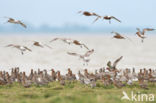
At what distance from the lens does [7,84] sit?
51.1 ft

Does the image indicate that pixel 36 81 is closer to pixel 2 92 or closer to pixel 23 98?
pixel 2 92

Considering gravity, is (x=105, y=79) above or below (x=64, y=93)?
above

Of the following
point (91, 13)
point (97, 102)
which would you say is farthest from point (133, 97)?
point (91, 13)

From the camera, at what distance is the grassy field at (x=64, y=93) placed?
A: 442 inches

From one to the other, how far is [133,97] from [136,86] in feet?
7.89

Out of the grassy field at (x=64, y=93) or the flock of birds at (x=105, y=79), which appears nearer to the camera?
the grassy field at (x=64, y=93)

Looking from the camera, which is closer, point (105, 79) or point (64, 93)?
point (64, 93)

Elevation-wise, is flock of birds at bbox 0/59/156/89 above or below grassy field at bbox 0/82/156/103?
above

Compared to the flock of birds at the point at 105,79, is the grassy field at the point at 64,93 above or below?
below

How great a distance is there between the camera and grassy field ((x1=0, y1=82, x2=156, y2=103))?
442 inches

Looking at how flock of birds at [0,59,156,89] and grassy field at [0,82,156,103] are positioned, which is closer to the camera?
grassy field at [0,82,156,103]

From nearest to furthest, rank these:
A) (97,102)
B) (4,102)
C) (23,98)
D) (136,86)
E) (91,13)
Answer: (97,102) < (4,102) < (23,98) < (91,13) < (136,86)

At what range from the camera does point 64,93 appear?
13086 mm

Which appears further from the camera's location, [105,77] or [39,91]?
[105,77]
